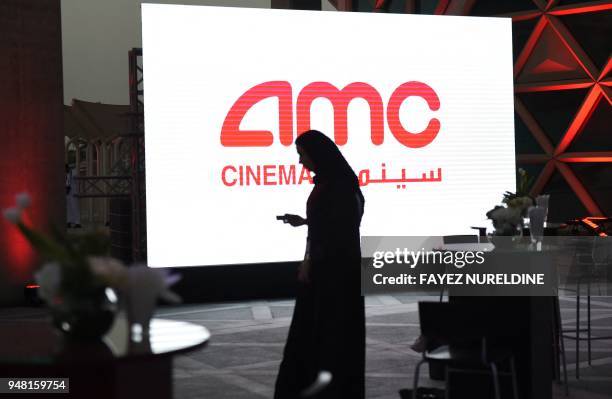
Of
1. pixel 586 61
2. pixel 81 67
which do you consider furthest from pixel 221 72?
pixel 81 67

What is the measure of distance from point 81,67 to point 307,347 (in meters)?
11.4

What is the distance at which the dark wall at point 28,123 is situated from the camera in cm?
898

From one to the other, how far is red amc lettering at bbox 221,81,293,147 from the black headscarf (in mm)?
4556

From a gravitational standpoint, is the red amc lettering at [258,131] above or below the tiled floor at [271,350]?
above

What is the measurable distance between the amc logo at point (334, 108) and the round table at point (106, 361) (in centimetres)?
644

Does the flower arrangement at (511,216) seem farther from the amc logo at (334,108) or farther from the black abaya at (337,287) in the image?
the amc logo at (334,108)

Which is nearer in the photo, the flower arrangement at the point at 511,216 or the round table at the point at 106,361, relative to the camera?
the round table at the point at 106,361

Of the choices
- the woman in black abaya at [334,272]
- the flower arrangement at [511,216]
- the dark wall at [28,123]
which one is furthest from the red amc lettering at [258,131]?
the woman in black abaya at [334,272]

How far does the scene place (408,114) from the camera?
9.89 metres

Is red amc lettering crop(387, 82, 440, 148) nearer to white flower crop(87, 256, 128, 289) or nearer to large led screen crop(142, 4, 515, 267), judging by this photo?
large led screen crop(142, 4, 515, 267)

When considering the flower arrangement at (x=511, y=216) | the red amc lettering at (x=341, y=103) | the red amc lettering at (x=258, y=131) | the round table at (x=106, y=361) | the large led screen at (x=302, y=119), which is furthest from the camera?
the red amc lettering at (x=341, y=103)

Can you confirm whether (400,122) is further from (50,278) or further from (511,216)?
(50,278)

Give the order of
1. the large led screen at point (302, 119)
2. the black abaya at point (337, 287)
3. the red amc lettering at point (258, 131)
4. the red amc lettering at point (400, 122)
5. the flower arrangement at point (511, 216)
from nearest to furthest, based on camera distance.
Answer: the black abaya at point (337, 287) < the flower arrangement at point (511, 216) < the large led screen at point (302, 119) < the red amc lettering at point (258, 131) < the red amc lettering at point (400, 122)

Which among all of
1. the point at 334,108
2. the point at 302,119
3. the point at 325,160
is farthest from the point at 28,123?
the point at 325,160
